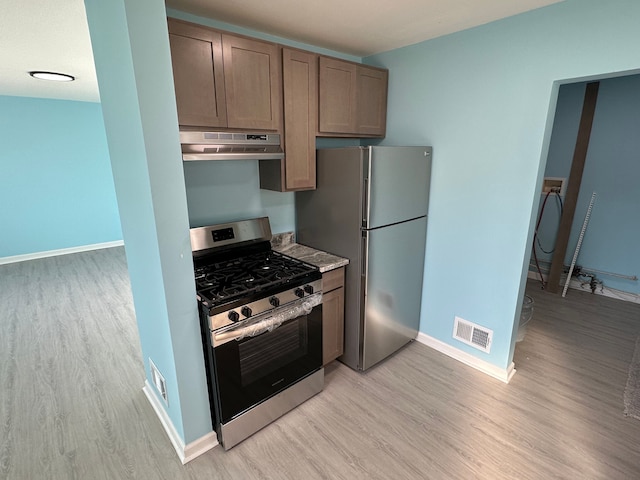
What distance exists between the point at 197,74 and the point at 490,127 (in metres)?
1.89

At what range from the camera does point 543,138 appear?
197 centimetres

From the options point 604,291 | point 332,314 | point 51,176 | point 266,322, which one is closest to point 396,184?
point 332,314

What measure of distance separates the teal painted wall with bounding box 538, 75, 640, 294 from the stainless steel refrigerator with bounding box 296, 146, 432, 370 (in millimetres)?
2506

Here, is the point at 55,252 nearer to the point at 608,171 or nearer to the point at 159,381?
the point at 159,381

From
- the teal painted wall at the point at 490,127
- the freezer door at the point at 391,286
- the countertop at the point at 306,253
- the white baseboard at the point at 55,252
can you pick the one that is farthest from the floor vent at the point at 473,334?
the white baseboard at the point at 55,252

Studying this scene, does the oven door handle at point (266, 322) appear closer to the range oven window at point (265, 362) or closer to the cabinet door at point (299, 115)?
the range oven window at point (265, 362)

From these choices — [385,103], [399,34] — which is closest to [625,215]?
[385,103]

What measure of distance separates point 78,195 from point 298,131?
5019 mm

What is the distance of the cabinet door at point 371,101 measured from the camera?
2500 mm

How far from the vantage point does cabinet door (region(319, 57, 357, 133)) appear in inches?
88.2

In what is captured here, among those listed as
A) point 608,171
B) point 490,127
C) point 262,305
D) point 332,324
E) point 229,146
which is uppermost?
point 490,127

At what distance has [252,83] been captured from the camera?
6.25 ft

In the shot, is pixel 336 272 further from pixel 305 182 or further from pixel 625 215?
pixel 625 215

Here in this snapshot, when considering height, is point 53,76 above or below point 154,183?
above
